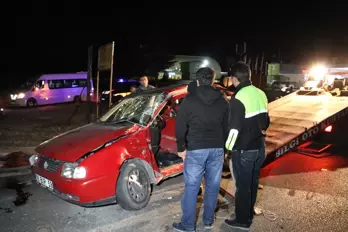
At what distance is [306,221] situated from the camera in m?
4.06

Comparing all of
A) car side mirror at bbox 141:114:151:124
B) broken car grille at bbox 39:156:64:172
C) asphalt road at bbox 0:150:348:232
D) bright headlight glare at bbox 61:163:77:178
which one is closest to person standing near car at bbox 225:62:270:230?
asphalt road at bbox 0:150:348:232

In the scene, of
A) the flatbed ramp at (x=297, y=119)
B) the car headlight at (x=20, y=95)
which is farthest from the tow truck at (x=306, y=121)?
the car headlight at (x=20, y=95)

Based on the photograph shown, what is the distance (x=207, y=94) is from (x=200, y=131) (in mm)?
410

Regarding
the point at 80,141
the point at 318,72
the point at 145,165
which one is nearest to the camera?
the point at 80,141

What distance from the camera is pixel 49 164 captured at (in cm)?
433

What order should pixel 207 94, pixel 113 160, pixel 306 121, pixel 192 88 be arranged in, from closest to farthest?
pixel 207 94 < pixel 192 88 < pixel 113 160 < pixel 306 121

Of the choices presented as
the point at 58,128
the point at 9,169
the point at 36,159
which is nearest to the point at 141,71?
the point at 58,128

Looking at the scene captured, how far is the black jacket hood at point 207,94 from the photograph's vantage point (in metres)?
3.39

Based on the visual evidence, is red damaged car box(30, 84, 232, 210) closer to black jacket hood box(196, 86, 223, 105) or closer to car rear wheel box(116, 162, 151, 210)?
car rear wheel box(116, 162, 151, 210)

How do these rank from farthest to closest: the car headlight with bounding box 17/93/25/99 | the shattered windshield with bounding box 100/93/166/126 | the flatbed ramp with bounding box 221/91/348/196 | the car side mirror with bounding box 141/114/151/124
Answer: the car headlight with bounding box 17/93/25/99 < the flatbed ramp with bounding box 221/91/348/196 < the shattered windshield with bounding box 100/93/166/126 < the car side mirror with bounding box 141/114/151/124

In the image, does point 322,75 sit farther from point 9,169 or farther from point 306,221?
point 9,169

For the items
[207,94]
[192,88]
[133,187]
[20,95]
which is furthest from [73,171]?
[20,95]

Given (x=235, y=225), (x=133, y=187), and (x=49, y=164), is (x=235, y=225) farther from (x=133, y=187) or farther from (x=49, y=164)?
(x=49, y=164)

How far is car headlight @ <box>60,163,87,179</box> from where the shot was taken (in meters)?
3.97
